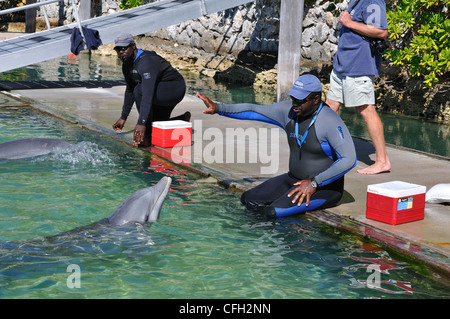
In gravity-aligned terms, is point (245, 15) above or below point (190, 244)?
above

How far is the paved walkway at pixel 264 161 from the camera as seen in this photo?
541 centimetres

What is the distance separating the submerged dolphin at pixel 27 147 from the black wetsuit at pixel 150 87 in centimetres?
108

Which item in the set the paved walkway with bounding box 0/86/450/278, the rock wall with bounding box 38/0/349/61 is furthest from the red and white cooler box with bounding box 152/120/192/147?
the rock wall with bounding box 38/0/349/61

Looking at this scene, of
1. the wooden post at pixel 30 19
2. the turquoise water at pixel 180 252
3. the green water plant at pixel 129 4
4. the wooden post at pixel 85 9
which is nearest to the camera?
the turquoise water at pixel 180 252

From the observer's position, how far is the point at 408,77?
13648 mm

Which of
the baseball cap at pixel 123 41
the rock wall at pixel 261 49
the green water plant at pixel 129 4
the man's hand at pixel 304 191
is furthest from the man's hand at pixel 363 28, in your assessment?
the green water plant at pixel 129 4

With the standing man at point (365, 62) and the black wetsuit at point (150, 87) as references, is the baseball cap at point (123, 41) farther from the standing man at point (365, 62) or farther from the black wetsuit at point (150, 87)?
the standing man at point (365, 62)

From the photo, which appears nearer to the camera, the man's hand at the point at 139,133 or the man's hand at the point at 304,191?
the man's hand at the point at 304,191

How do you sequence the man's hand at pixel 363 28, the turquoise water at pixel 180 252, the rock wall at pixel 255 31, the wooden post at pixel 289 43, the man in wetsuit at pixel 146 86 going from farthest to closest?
1. the rock wall at pixel 255 31
2. the wooden post at pixel 289 43
3. the man in wetsuit at pixel 146 86
4. the man's hand at pixel 363 28
5. the turquoise water at pixel 180 252

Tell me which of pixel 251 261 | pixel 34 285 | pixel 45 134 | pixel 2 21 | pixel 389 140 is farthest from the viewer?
pixel 2 21
